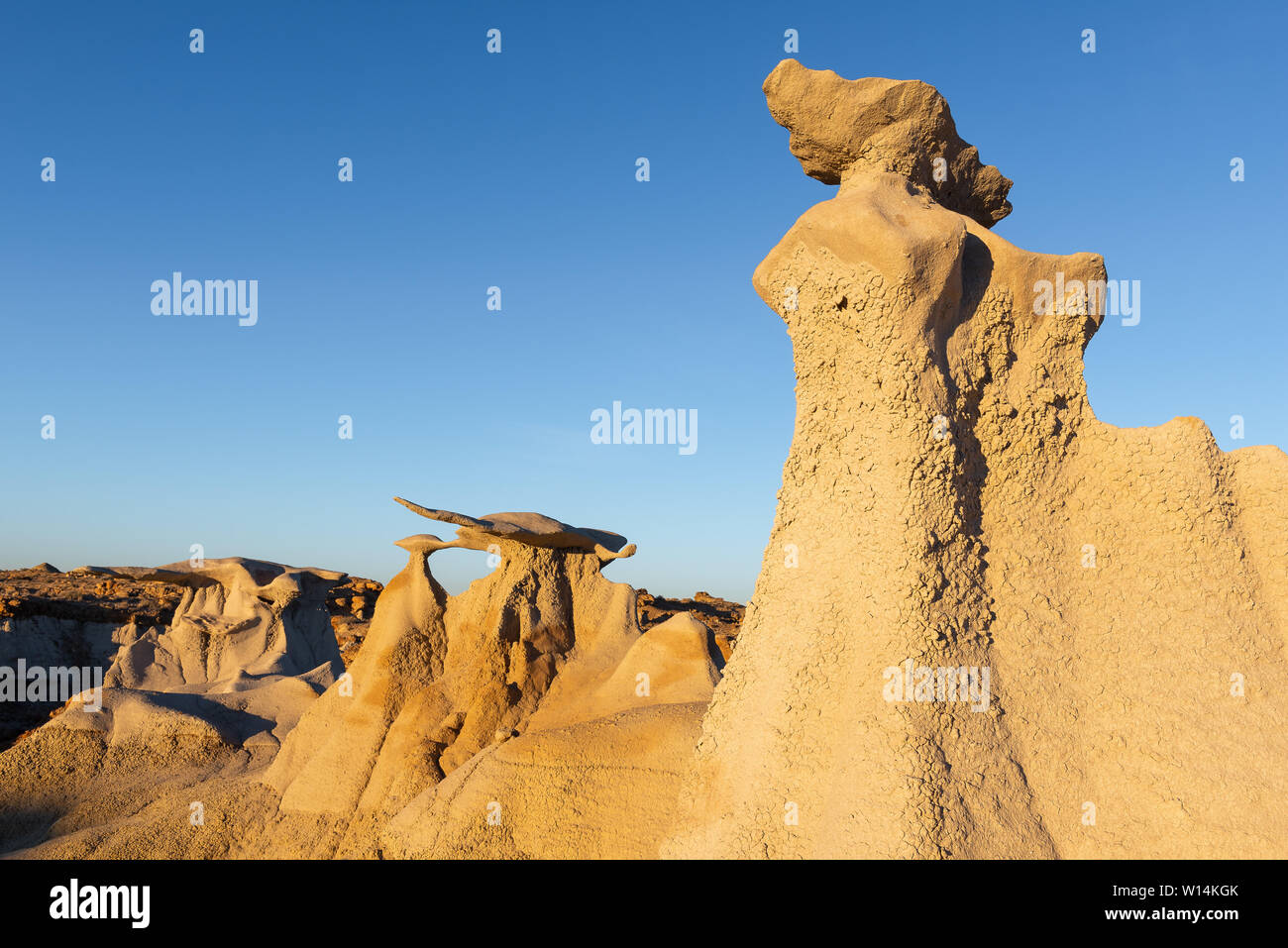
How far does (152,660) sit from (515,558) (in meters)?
9.46

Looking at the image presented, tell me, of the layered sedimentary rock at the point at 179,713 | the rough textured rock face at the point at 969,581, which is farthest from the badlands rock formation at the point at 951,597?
the layered sedimentary rock at the point at 179,713

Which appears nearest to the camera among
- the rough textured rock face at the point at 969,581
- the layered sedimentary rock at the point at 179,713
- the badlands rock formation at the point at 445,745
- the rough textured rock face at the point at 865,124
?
the rough textured rock face at the point at 969,581

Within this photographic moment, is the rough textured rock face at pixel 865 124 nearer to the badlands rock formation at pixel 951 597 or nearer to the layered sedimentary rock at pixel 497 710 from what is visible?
the badlands rock formation at pixel 951 597

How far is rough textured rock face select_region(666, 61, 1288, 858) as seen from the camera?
3.59 metres

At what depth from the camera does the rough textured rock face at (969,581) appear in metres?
3.59

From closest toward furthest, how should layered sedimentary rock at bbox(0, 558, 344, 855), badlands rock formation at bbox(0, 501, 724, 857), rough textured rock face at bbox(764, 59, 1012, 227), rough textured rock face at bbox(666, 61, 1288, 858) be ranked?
rough textured rock face at bbox(666, 61, 1288, 858)
rough textured rock face at bbox(764, 59, 1012, 227)
badlands rock formation at bbox(0, 501, 724, 857)
layered sedimentary rock at bbox(0, 558, 344, 855)

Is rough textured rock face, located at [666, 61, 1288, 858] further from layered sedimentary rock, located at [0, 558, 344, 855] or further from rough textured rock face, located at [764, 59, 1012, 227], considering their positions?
layered sedimentary rock, located at [0, 558, 344, 855]

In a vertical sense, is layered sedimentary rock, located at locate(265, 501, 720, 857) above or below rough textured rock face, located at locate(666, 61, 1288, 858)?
below

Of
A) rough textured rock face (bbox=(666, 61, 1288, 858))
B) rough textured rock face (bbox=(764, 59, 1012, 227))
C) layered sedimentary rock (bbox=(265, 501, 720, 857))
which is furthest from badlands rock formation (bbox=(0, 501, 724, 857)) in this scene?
rough textured rock face (bbox=(764, 59, 1012, 227))

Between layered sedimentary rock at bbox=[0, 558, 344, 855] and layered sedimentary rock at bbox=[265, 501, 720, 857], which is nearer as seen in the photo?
layered sedimentary rock at bbox=[265, 501, 720, 857]

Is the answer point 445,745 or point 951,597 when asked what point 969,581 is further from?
point 445,745
